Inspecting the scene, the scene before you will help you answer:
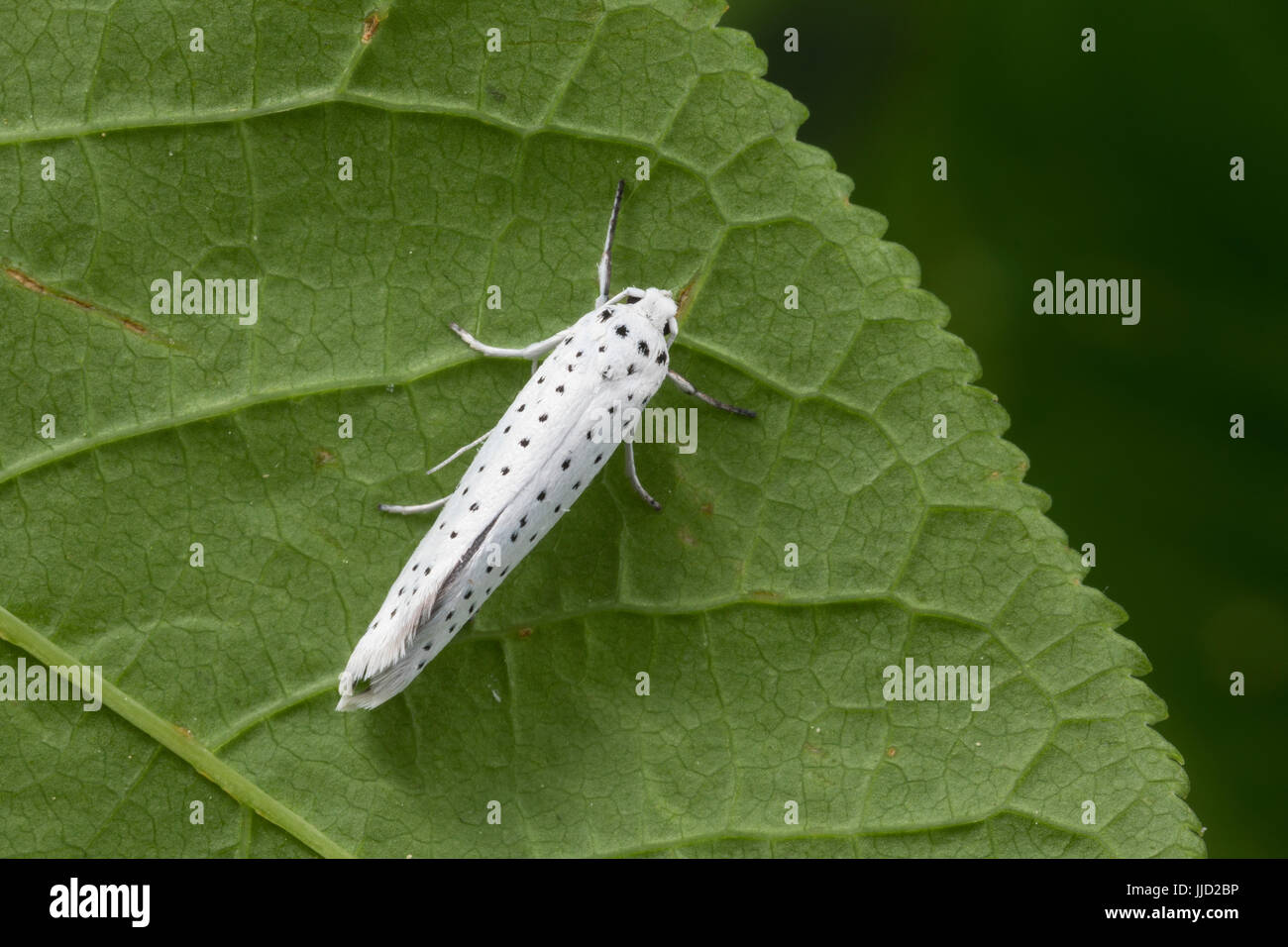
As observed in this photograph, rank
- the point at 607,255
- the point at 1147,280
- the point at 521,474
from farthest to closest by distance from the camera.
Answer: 1. the point at 1147,280
2. the point at 607,255
3. the point at 521,474

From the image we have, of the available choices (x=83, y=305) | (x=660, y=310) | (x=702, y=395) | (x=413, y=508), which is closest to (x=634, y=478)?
(x=702, y=395)

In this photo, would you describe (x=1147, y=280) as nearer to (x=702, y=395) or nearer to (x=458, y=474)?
(x=702, y=395)

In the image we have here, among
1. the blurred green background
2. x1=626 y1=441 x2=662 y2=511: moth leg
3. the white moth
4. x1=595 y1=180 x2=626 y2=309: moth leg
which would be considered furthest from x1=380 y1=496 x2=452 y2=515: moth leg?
the blurred green background

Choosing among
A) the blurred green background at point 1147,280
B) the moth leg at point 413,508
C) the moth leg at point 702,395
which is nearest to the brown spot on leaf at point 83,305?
the moth leg at point 413,508

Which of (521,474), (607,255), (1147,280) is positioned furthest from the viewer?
(1147,280)

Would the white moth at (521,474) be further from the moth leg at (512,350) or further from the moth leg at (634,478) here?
the moth leg at (634,478)

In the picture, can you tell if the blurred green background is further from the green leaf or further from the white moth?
the white moth
